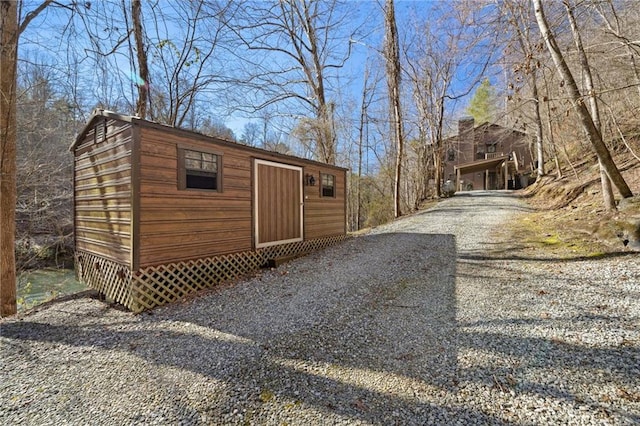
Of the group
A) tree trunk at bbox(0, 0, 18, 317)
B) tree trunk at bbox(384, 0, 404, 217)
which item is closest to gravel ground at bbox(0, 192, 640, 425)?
tree trunk at bbox(0, 0, 18, 317)

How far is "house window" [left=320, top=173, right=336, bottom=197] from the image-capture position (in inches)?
296

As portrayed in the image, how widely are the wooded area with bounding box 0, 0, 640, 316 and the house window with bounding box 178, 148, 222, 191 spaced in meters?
3.09

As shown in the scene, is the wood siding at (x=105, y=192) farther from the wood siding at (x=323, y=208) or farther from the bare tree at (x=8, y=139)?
the wood siding at (x=323, y=208)

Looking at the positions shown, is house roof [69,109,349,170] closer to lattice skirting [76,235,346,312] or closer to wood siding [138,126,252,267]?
wood siding [138,126,252,267]

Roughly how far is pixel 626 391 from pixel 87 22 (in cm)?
839

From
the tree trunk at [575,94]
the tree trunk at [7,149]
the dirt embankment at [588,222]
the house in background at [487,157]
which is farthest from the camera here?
the house in background at [487,157]

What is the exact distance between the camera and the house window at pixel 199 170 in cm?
431

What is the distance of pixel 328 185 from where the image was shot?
7.82 m

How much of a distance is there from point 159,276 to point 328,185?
4925 mm

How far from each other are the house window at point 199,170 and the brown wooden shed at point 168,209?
16 millimetres

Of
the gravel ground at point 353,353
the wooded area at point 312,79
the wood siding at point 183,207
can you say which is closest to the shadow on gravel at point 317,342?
the gravel ground at point 353,353

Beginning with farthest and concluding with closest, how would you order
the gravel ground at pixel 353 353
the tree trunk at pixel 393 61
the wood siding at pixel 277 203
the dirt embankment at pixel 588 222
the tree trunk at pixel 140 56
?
the tree trunk at pixel 393 61 < the tree trunk at pixel 140 56 < the wood siding at pixel 277 203 < the dirt embankment at pixel 588 222 < the gravel ground at pixel 353 353

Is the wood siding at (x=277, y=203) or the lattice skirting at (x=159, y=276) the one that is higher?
the wood siding at (x=277, y=203)

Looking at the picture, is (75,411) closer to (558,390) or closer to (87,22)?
(558,390)
